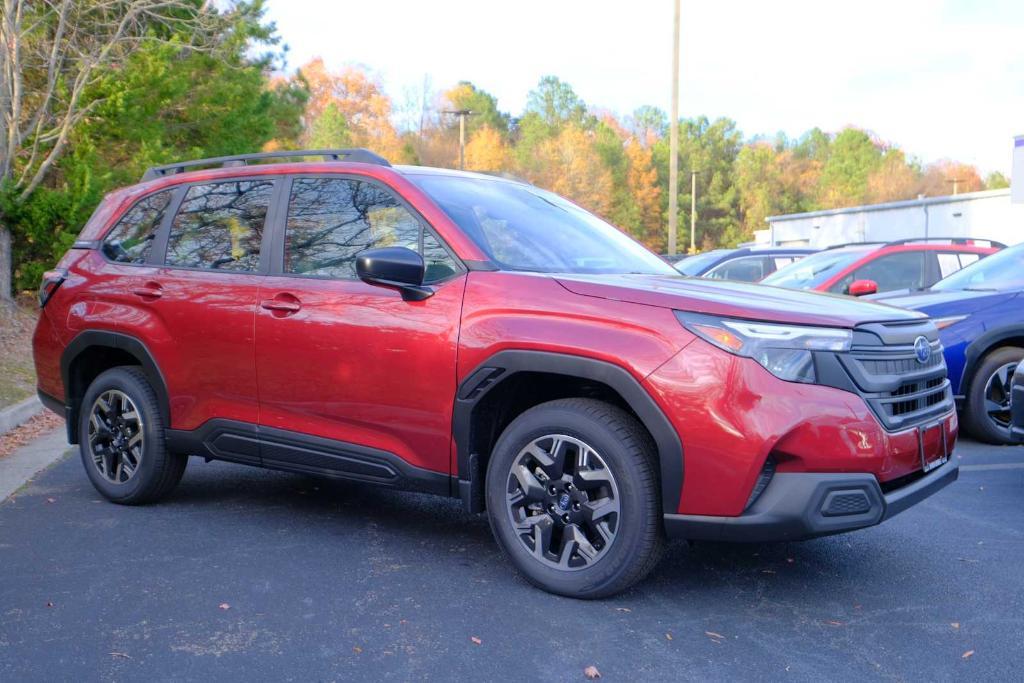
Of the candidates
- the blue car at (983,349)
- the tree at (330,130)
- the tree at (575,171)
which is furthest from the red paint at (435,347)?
the tree at (575,171)

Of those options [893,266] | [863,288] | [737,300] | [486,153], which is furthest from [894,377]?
[486,153]

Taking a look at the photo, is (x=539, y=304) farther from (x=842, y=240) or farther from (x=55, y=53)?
(x=842, y=240)

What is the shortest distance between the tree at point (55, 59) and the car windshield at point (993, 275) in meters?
11.8

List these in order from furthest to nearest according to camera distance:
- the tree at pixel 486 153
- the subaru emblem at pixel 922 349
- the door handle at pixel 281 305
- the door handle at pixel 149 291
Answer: the tree at pixel 486 153 → the door handle at pixel 149 291 → the door handle at pixel 281 305 → the subaru emblem at pixel 922 349

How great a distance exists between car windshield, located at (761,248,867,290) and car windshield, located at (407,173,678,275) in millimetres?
5411

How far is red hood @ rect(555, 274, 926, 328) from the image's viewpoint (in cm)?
395

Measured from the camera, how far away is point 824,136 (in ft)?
341

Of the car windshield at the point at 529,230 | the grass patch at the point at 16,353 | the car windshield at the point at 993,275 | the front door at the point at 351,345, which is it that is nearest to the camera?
the front door at the point at 351,345

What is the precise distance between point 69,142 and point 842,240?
28.9 meters

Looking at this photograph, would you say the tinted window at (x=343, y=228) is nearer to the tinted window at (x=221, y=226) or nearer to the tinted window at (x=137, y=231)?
the tinted window at (x=221, y=226)

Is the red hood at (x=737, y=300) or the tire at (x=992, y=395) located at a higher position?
the red hood at (x=737, y=300)

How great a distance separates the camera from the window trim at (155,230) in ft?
19.3

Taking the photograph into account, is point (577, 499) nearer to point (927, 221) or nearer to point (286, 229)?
point (286, 229)

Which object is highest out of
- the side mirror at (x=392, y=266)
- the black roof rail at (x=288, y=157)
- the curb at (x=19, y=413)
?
Answer: the black roof rail at (x=288, y=157)
